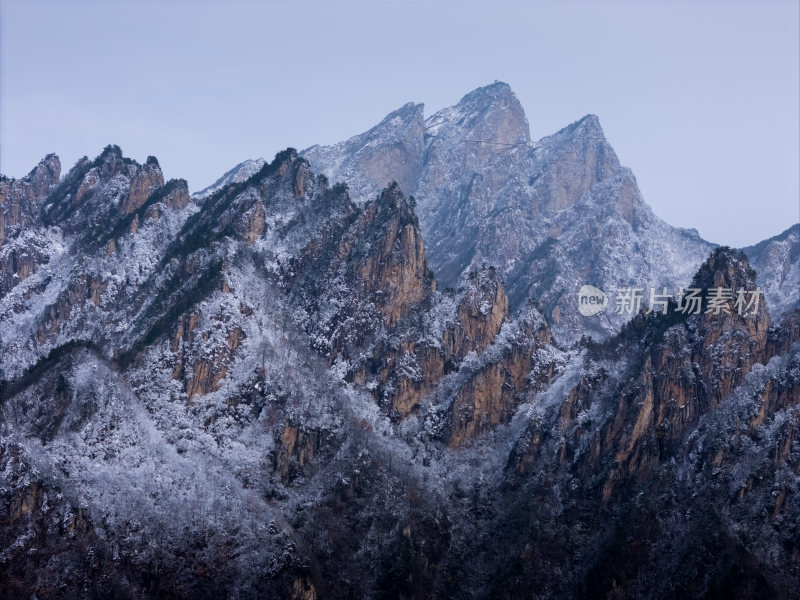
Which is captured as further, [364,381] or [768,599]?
[364,381]

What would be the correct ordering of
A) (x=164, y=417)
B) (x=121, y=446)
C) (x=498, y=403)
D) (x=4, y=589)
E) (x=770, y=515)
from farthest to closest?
(x=498, y=403)
(x=164, y=417)
(x=121, y=446)
(x=770, y=515)
(x=4, y=589)

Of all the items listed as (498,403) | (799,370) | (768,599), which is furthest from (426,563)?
(799,370)

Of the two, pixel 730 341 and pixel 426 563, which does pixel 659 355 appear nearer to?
pixel 730 341

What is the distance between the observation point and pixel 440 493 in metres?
178

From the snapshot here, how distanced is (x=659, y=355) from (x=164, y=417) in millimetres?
104378

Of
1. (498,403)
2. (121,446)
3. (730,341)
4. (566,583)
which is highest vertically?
(730,341)

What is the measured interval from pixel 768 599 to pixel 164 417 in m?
119

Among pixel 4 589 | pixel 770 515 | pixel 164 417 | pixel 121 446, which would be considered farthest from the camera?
pixel 164 417

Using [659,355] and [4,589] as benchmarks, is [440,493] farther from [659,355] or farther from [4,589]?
[4,589]

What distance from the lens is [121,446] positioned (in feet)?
556

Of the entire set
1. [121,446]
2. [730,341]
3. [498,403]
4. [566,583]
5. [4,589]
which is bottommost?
[4,589]

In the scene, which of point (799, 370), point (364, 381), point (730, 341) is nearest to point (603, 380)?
point (730, 341)

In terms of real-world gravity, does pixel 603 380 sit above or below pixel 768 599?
above

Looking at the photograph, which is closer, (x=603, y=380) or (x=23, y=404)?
(x=23, y=404)
